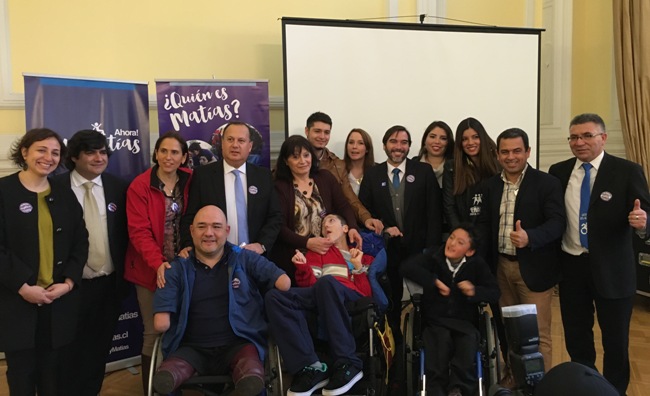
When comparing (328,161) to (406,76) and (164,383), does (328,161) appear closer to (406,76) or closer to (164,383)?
(406,76)

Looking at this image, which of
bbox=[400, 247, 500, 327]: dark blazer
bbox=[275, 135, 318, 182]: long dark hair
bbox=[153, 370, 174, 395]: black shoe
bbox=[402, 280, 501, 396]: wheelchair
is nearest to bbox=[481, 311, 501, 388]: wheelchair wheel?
bbox=[402, 280, 501, 396]: wheelchair

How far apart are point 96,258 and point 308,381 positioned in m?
1.28

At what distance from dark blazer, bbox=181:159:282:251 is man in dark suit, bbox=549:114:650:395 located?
1.62m

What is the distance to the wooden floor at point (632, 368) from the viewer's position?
3395mm

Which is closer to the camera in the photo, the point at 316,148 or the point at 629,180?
the point at 629,180

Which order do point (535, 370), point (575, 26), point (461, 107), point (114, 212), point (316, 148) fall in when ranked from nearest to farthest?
point (535, 370) → point (114, 212) → point (316, 148) → point (461, 107) → point (575, 26)

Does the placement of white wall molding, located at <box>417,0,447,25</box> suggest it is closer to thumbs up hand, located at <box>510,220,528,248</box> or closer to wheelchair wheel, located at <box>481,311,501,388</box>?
thumbs up hand, located at <box>510,220,528,248</box>

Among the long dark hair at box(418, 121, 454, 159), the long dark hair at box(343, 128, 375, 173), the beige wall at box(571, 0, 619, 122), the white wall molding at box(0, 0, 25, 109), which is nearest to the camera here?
the long dark hair at box(418, 121, 454, 159)

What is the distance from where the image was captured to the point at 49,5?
4.27 m

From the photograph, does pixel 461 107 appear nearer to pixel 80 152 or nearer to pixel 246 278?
pixel 246 278

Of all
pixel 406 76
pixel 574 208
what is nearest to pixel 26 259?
pixel 574 208

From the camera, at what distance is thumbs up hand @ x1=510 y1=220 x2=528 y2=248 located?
110 inches

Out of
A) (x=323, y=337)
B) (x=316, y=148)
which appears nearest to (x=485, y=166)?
(x=316, y=148)

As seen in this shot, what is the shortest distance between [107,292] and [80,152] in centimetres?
76
